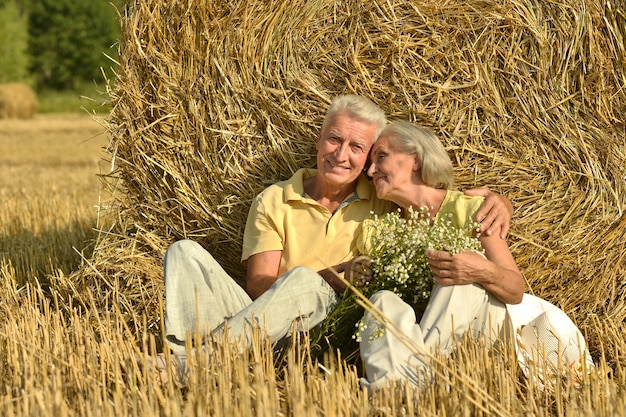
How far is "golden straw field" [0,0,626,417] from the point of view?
3.87m

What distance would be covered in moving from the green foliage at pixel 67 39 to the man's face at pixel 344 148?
32.0 meters

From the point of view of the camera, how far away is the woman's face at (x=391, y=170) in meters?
3.90

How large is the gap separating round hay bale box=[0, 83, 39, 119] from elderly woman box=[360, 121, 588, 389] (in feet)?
59.7

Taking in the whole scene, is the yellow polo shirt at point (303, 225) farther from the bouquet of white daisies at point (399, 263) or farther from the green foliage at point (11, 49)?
the green foliage at point (11, 49)

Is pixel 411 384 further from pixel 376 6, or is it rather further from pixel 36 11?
pixel 36 11

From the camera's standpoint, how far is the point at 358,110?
3953mm

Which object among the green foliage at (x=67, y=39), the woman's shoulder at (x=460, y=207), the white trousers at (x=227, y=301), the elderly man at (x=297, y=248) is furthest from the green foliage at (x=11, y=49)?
the woman's shoulder at (x=460, y=207)

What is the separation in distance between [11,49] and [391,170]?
31.0 m

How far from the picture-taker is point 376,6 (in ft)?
13.4

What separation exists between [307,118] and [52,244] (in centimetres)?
218

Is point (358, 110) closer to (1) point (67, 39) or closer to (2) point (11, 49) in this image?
(2) point (11, 49)

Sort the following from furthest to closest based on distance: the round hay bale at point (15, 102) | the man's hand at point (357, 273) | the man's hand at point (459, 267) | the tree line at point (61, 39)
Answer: the tree line at point (61, 39), the round hay bale at point (15, 102), the man's hand at point (357, 273), the man's hand at point (459, 267)

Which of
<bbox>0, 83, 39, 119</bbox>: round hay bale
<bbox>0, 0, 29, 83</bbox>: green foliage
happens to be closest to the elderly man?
<bbox>0, 83, 39, 119</bbox>: round hay bale

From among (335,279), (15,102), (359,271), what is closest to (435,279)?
(359,271)
